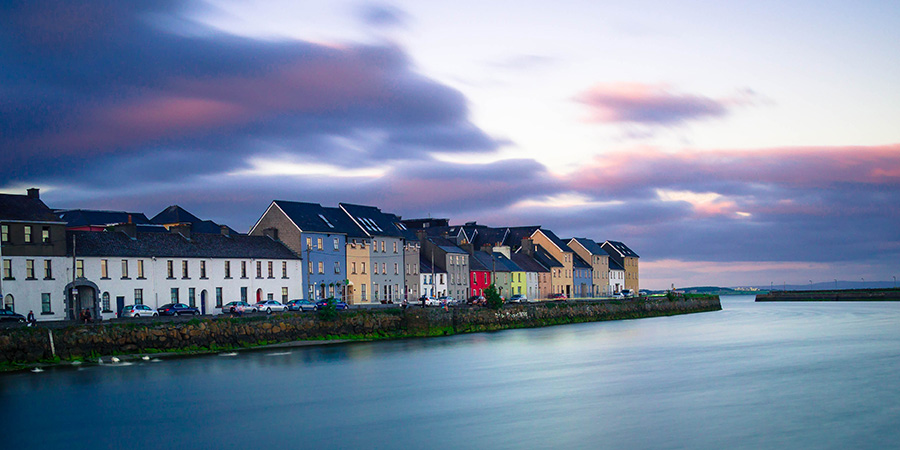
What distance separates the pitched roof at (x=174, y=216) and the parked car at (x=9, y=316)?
51046 millimetres

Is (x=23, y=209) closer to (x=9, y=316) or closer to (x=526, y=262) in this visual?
(x=9, y=316)

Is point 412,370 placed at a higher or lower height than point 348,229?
lower

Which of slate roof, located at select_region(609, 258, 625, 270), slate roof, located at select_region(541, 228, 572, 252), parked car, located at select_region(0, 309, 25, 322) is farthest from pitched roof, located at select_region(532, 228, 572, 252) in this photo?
parked car, located at select_region(0, 309, 25, 322)

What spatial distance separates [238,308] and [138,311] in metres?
7.68

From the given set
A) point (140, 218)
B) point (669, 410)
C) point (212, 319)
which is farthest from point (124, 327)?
point (140, 218)

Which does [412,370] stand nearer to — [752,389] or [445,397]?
[445,397]

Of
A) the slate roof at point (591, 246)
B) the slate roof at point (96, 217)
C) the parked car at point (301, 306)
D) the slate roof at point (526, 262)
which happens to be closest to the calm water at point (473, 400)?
the parked car at point (301, 306)

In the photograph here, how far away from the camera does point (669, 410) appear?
29156mm

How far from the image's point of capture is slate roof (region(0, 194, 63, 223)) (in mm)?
53656

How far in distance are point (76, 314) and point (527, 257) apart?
73.1 m

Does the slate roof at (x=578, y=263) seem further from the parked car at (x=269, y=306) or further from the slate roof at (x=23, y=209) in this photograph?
the slate roof at (x=23, y=209)

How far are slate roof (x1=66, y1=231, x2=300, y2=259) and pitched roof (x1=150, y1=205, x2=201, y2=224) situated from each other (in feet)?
95.2

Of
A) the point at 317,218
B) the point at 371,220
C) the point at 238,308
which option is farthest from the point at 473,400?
the point at 371,220

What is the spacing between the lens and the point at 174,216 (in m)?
100
